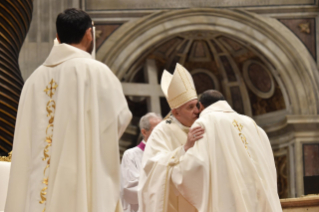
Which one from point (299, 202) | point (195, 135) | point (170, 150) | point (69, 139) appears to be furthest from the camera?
point (299, 202)

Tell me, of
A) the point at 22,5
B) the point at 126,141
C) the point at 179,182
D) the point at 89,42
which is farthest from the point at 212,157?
the point at 126,141

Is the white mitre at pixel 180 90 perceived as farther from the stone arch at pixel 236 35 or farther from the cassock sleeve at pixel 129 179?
the stone arch at pixel 236 35

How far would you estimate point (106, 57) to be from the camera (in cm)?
1002

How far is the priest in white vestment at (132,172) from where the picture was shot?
592 cm

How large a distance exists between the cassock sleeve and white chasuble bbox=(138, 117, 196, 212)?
4.47 ft

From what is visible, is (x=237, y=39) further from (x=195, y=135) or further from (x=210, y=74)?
(x=195, y=135)

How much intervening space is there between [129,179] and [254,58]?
232 inches

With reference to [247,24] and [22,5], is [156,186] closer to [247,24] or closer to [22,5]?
[22,5]

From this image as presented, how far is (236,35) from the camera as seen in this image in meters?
10.1

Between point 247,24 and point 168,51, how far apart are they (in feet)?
6.44

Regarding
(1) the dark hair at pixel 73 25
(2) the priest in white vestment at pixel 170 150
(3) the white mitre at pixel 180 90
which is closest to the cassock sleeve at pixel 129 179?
(2) the priest in white vestment at pixel 170 150

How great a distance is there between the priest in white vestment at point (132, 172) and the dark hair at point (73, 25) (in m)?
3.28

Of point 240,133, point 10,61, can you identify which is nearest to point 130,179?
point 240,133

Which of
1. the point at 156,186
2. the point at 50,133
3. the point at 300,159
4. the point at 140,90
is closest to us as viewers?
the point at 50,133
